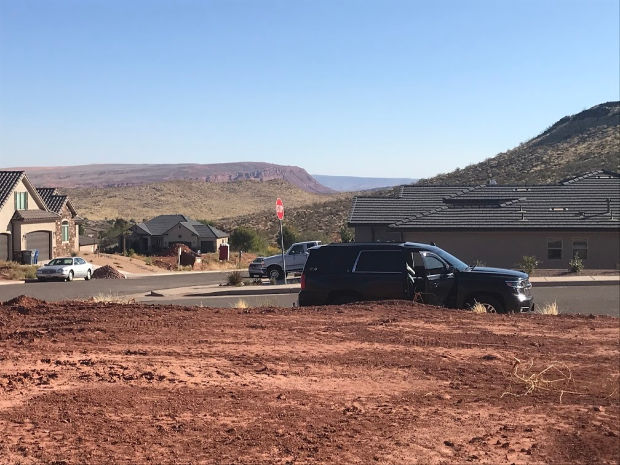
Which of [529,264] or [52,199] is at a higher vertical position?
[52,199]

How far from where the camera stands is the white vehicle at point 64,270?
37906mm

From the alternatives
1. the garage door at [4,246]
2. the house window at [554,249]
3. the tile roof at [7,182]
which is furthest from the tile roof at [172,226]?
the house window at [554,249]

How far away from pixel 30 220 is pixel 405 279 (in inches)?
1526

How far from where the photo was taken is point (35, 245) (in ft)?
168

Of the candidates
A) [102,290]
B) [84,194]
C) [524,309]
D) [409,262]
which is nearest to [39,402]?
[409,262]

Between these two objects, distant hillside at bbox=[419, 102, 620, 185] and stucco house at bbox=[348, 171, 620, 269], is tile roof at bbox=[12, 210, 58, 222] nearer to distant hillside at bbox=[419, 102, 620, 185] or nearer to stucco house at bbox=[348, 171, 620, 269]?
stucco house at bbox=[348, 171, 620, 269]

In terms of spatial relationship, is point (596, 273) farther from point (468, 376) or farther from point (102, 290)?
point (468, 376)

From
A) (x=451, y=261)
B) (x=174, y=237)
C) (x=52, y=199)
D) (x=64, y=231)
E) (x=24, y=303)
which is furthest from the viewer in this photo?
(x=174, y=237)

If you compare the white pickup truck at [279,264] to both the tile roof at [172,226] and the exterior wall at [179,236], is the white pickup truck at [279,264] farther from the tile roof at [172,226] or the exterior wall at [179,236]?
the exterior wall at [179,236]

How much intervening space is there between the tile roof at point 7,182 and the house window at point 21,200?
76 centimetres

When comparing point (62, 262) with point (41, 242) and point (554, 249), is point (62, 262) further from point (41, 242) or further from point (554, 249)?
point (554, 249)

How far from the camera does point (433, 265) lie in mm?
16266

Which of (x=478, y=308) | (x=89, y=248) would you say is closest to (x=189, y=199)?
(x=89, y=248)

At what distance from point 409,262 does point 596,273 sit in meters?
18.2
